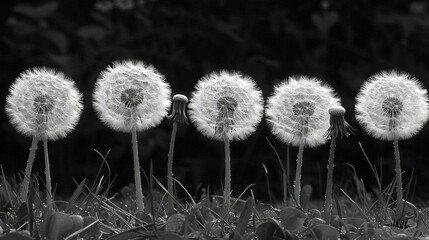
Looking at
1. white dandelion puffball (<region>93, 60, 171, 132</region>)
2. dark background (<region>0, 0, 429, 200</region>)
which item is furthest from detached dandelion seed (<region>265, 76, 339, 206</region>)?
dark background (<region>0, 0, 429, 200</region>)

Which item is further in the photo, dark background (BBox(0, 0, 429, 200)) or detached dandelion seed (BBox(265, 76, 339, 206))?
dark background (BBox(0, 0, 429, 200))

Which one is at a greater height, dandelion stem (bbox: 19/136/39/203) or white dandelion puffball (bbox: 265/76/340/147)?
white dandelion puffball (bbox: 265/76/340/147)

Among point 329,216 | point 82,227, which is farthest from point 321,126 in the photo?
point 82,227

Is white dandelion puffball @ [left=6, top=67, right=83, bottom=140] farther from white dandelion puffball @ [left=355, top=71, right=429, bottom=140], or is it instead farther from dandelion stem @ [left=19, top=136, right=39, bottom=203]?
white dandelion puffball @ [left=355, top=71, right=429, bottom=140]

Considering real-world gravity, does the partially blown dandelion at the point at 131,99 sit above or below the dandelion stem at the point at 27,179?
above

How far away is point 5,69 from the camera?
5.71 metres

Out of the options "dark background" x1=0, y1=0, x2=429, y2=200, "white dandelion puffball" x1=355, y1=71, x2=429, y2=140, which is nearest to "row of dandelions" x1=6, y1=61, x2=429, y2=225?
"white dandelion puffball" x1=355, y1=71, x2=429, y2=140

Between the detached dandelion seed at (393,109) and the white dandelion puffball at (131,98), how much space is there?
0.62 metres

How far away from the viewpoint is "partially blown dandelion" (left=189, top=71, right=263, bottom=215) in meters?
2.28

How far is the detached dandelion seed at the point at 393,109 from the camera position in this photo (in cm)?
232

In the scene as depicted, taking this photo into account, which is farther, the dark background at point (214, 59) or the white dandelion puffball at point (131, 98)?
the dark background at point (214, 59)

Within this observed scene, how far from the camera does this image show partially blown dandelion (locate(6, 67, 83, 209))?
2.27 meters

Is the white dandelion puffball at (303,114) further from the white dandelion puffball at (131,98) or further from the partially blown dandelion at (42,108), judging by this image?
the partially blown dandelion at (42,108)

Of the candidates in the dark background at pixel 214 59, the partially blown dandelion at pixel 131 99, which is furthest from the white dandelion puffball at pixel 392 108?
the dark background at pixel 214 59
